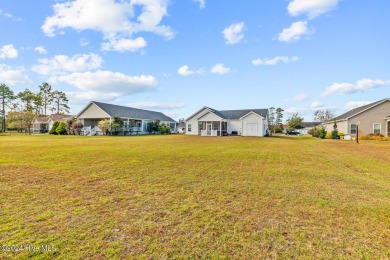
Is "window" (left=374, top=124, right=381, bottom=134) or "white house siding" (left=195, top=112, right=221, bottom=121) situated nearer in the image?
"window" (left=374, top=124, right=381, bottom=134)

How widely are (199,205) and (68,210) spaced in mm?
2484

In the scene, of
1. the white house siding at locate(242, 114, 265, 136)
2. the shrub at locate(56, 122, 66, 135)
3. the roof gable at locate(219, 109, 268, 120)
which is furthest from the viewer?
the roof gable at locate(219, 109, 268, 120)

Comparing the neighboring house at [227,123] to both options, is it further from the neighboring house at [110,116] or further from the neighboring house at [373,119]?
the neighboring house at [373,119]

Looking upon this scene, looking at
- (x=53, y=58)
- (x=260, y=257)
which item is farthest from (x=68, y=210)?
(x=53, y=58)

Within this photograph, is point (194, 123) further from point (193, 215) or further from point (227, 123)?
point (193, 215)

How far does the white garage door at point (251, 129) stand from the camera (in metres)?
34.3

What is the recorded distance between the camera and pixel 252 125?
34406 millimetres

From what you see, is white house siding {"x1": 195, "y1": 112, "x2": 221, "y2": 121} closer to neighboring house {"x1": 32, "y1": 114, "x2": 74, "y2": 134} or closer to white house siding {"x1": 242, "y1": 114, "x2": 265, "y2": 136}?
white house siding {"x1": 242, "y1": 114, "x2": 265, "y2": 136}

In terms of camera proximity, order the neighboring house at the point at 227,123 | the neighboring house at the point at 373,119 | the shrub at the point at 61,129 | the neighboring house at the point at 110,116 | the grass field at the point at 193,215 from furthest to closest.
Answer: the neighboring house at the point at 227,123, the neighboring house at the point at 110,116, the shrub at the point at 61,129, the neighboring house at the point at 373,119, the grass field at the point at 193,215

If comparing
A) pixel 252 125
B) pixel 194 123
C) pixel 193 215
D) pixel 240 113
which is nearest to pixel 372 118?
pixel 252 125

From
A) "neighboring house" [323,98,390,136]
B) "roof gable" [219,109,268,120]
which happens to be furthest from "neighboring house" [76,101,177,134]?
"neighboring house" [323,98,390,136]

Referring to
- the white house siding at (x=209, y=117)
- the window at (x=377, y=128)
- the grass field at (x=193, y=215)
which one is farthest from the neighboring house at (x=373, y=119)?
the grass field at (x=193, y=215)

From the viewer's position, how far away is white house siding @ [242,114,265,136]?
3397 centimetres

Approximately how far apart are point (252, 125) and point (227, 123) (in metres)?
4.92
